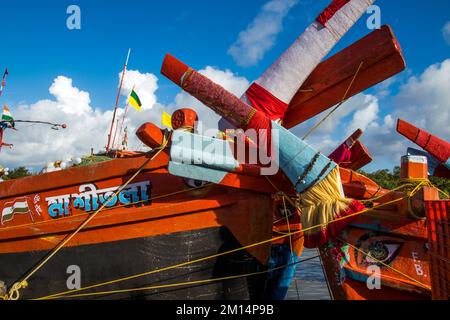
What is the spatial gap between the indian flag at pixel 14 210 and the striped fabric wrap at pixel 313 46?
378cm

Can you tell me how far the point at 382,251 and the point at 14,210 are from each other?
16.0 feet

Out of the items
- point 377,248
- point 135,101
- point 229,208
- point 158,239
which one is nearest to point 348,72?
point 377,248

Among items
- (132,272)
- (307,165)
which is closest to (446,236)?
(307,165)

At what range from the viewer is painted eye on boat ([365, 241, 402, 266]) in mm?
3625

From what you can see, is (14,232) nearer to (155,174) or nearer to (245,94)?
(155,174)

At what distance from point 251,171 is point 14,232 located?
3.08 metres

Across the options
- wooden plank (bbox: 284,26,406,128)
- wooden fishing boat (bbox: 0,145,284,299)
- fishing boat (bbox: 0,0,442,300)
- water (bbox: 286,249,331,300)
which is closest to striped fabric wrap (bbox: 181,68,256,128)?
fishing boat (bbox: 0,0,442,300)


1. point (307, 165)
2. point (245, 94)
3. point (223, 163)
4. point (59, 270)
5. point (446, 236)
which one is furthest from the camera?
point (245, 94)

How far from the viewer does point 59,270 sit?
4.32 metres

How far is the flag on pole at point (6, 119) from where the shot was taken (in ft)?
41.4

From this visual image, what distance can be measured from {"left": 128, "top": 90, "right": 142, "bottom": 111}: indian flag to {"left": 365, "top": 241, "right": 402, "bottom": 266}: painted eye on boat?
49.1 feet

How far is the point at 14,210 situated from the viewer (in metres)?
5.09

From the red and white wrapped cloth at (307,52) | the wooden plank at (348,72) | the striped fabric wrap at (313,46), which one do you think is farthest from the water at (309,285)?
the striped fabric wrap at (313,46)
